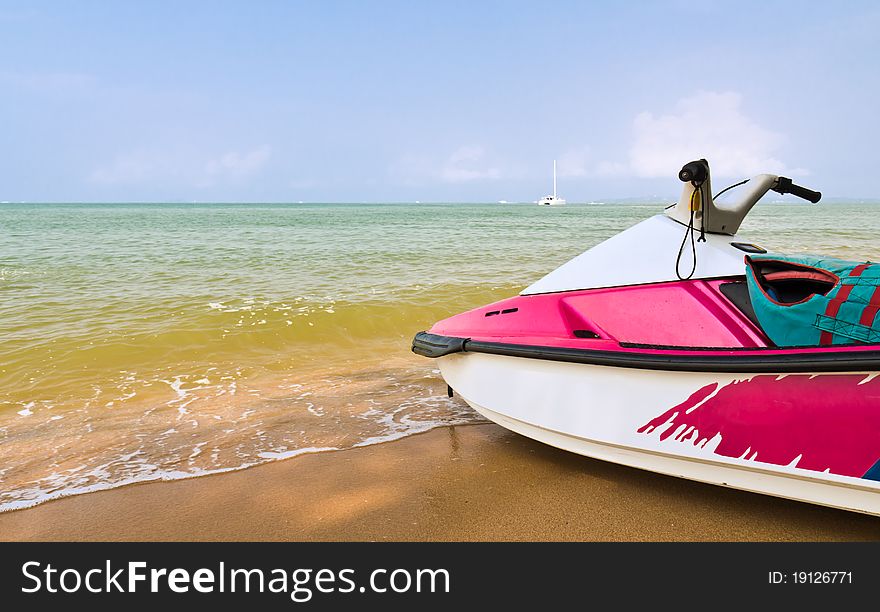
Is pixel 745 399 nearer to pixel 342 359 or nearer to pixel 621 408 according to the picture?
pixel 621 408

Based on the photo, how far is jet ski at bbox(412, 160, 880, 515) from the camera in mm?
1929

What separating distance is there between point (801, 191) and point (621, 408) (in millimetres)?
1713

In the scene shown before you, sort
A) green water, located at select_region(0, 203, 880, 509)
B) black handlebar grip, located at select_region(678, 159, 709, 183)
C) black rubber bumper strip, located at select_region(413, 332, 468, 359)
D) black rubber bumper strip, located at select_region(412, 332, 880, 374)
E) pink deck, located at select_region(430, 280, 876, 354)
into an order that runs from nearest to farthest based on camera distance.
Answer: black rubber bumper strip, located at select_region(412, 332, 880, 374) < pink deck, located at select_region(430, 280, 876, 354) < black handlebar grip, located at select_region(678, 159, 709, 183) < black rubber bumper strip, located at select_region(413, 332, 468, 359) < green water, located at select_region(0, 203, 880, 509)

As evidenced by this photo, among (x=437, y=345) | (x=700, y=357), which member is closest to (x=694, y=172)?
(x=700, y=357)

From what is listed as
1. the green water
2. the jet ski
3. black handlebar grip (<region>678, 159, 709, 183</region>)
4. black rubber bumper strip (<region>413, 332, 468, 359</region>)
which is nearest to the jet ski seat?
the jet ski

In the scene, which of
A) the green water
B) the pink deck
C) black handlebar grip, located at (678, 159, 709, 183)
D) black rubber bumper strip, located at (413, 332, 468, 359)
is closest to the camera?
the pink deck

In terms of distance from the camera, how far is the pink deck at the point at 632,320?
2.26 m

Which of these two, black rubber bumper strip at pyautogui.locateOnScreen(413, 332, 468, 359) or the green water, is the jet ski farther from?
the green water

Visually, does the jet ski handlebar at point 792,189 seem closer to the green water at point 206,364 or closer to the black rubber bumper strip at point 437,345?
the black rubber bumper strip at point 437,345

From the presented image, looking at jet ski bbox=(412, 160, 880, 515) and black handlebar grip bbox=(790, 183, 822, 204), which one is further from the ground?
black handlebar grip bbox=(790, 183, 822, 204)

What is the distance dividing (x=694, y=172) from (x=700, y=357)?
82cm

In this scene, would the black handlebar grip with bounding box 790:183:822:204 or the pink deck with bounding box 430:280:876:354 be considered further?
the black handlebar grip with bounding box 790:183:822:204

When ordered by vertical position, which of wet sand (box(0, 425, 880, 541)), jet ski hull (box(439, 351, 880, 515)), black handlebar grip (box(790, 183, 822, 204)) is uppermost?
black handlebar grip (box(790, 183, 822, 204))
